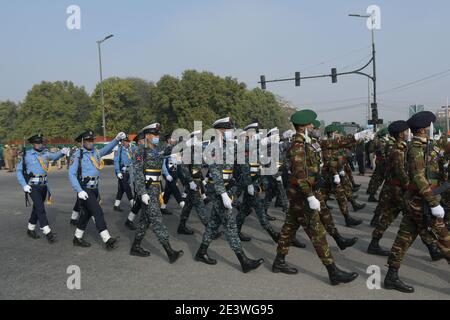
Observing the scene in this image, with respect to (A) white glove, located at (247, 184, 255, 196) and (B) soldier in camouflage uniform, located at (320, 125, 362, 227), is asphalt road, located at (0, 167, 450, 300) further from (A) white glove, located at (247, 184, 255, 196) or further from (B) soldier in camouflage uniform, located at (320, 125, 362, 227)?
(A) white glove, located at (247, 184, 255, 196)

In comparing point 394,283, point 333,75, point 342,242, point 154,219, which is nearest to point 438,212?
point 394,283

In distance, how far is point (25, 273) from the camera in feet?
17.9

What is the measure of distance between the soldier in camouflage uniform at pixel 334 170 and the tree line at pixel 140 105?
43309mm

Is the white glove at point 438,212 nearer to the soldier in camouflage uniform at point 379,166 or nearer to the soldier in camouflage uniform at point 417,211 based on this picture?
the soldier in camouflage uniform at point 417,211

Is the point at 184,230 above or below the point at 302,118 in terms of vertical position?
below

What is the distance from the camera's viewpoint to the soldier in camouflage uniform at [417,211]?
4.45 m

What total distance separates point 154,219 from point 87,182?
153 centimetres

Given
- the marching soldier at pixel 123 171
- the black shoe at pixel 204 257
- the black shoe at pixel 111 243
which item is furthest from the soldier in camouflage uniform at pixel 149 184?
the marching soldier at pixel 123 171

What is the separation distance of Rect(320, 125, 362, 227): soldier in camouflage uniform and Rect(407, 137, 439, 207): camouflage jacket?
2.85 meters

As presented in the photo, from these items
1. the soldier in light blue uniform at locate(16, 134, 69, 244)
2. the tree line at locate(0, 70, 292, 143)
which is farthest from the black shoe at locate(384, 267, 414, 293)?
the tree line at locate(0, 70, 292, 143)

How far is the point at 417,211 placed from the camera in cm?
461

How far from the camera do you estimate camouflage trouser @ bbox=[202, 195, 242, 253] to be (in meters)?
5.39

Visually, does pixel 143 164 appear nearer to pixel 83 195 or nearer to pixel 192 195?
pixel 83 195

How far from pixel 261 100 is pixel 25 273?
254 feet
